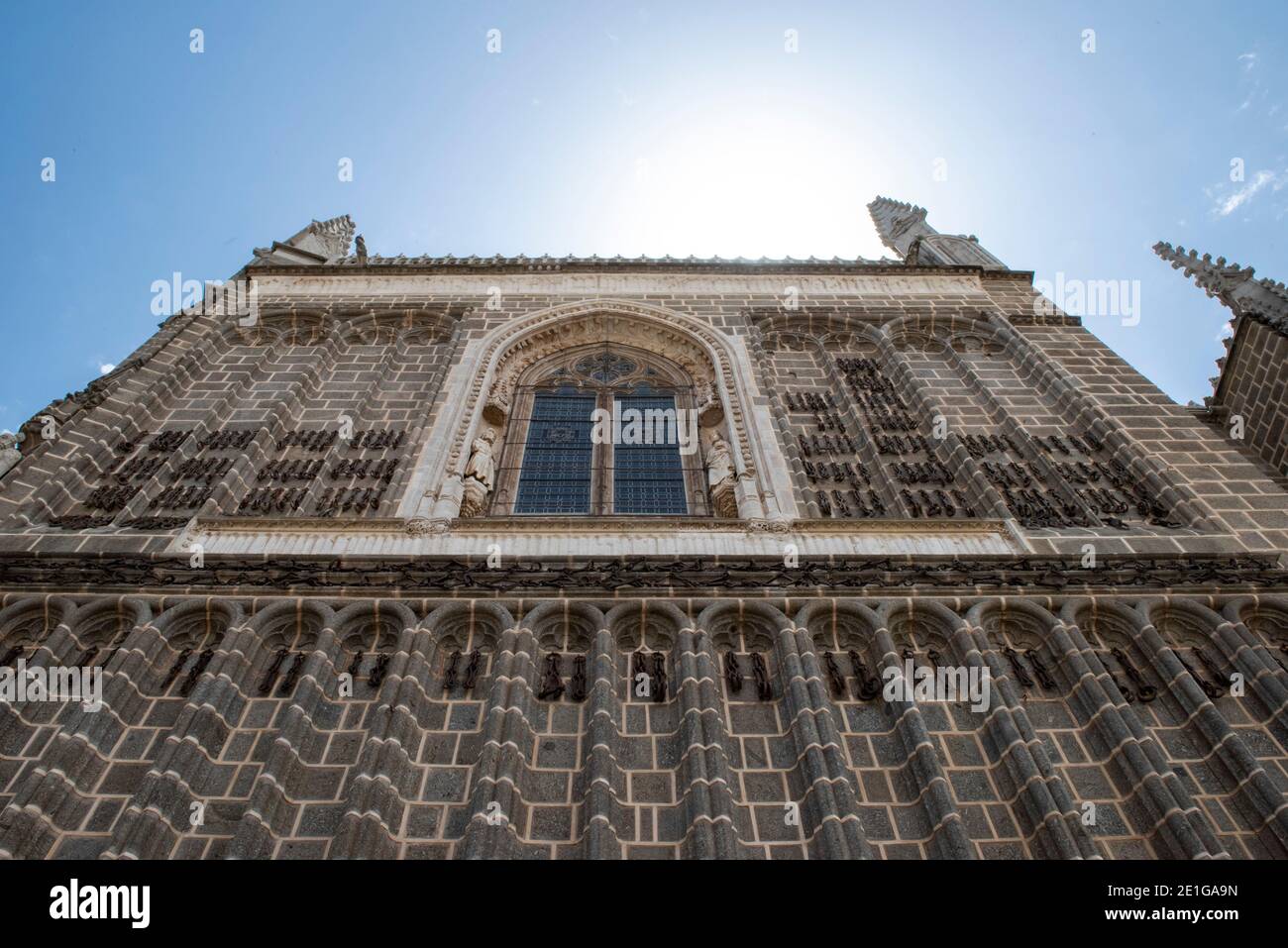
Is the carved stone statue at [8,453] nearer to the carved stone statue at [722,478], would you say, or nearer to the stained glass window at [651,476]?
the stained glass window at [651,476]

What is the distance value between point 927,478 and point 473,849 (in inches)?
319

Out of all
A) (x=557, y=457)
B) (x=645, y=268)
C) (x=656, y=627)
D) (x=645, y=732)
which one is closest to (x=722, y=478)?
(x=557, y=457)

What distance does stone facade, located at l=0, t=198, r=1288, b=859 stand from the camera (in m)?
7.46

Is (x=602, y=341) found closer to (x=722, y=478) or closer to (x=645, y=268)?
(x=645, y=268)

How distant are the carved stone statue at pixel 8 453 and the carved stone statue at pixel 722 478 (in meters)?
9.17

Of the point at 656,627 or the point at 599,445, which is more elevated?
the point at 599,445

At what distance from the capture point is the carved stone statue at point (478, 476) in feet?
40.8

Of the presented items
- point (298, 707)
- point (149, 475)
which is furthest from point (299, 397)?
point (298, 707)

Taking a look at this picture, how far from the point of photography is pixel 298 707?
8305mm

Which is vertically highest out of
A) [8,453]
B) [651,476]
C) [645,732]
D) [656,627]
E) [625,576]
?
[651,476]

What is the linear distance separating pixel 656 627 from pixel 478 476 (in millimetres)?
4490

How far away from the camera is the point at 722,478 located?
12.9 meters

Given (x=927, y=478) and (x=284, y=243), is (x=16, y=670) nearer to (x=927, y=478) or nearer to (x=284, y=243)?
(x=927, y=478)

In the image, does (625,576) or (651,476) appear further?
(651,476)
